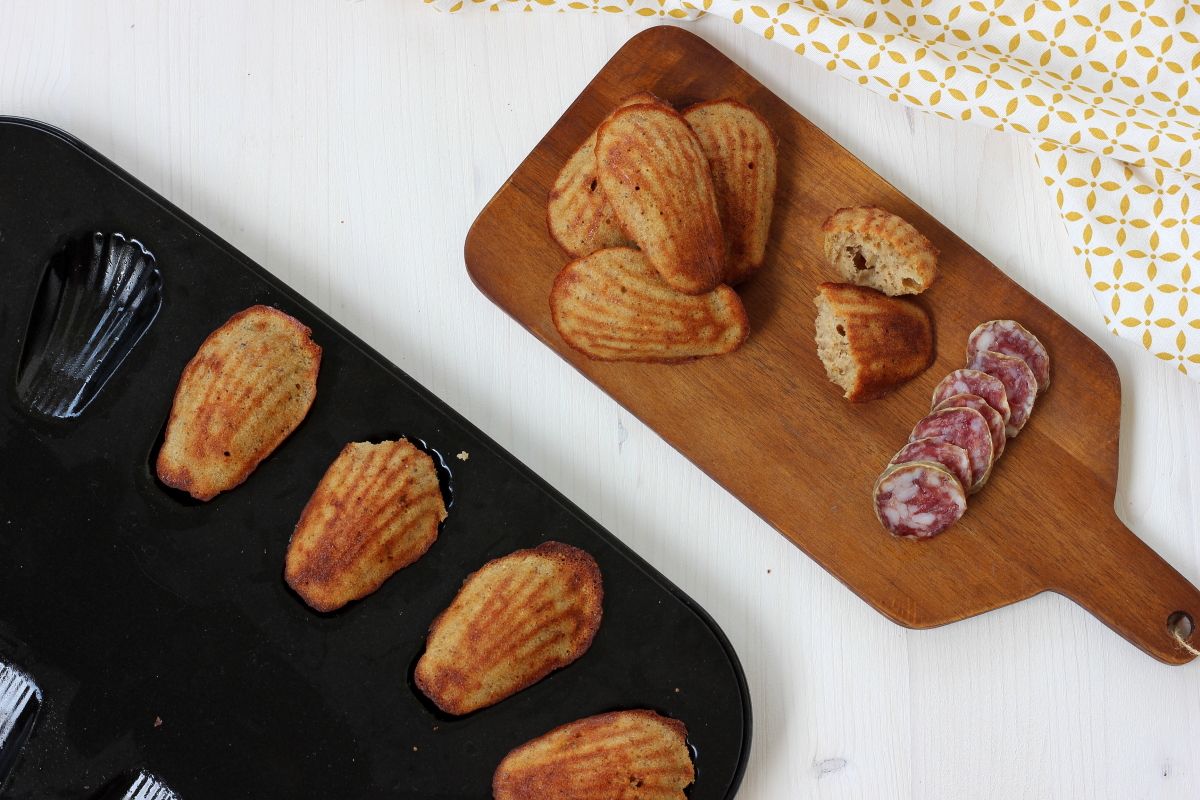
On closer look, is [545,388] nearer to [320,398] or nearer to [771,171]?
[320,398]

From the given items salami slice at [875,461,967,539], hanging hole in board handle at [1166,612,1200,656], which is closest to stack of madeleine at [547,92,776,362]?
salami slice at [875,461,967,539]

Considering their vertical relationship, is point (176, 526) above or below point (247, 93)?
below

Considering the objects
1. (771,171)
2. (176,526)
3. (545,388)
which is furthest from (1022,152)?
(176,526)

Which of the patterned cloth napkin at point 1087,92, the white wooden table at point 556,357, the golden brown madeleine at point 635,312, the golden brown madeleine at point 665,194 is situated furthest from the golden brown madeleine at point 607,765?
the patterned cloth napkin at point 1087,92

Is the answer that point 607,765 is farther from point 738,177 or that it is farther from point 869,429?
point 738,177

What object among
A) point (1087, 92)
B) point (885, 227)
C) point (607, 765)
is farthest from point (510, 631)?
point (1087, 92)

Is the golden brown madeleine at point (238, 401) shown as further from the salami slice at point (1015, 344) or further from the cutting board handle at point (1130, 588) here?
the cutting board handle at point (1130, 588)

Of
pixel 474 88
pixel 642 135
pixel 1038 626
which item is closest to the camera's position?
pixel 642 135
